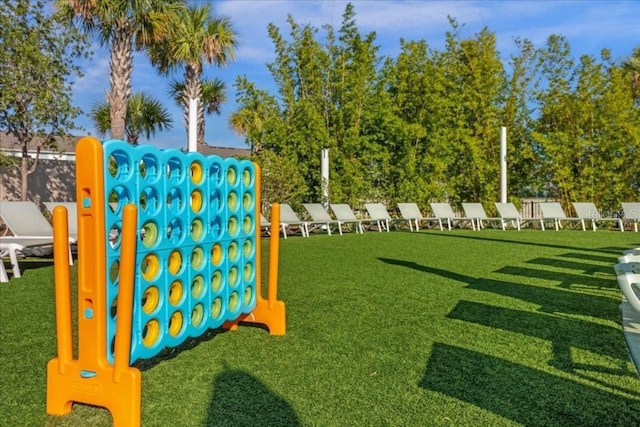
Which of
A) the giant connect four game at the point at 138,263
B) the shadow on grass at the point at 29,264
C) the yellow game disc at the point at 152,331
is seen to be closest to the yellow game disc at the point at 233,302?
the giant connect four game at the point at 138,263

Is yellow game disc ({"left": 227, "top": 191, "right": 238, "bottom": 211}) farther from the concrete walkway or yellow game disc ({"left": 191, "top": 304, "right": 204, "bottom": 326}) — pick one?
the concrete walkway

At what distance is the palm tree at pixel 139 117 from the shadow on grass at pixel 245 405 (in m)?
16.8

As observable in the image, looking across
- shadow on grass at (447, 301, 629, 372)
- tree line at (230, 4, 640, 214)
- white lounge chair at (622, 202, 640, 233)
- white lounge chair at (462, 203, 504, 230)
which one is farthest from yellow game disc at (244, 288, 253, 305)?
white lounge chair at (622, 202, 640, 233)

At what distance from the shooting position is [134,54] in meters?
13.1

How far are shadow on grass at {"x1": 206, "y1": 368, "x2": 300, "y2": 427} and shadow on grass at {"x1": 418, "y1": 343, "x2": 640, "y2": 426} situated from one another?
749 mm

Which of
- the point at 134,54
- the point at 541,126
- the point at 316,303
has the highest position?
the point at 134,54

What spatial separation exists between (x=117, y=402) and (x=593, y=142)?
17.3 m

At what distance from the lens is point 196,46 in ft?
48.7

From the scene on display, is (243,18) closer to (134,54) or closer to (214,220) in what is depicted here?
(134,54)

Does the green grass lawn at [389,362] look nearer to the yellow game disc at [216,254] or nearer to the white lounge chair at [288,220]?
the yellow game disc at [216,254]

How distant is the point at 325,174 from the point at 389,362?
42.2 ft

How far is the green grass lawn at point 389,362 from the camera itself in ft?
7.43

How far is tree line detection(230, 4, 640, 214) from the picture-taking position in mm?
16094

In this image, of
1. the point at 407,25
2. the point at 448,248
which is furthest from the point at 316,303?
the point at 407,25
